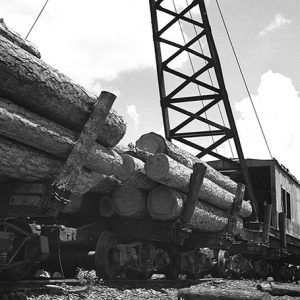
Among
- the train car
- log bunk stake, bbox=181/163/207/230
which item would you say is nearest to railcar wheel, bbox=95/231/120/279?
log bunk stake, bbox=181/163/207/230

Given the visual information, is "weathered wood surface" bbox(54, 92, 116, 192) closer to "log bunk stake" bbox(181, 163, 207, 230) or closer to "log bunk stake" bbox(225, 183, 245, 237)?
"log bunk stake" bbox(181, 163, 207, 230)

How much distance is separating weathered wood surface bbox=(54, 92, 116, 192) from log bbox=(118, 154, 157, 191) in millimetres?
1521

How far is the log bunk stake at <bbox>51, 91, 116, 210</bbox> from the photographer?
4.41 m

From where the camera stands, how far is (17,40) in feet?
13.9

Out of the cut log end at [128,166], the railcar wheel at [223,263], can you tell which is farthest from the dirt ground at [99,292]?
the railcar wheel at [223,263]

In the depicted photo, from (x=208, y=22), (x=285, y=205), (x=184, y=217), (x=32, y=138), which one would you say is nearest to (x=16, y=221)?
(x=32, y=138)

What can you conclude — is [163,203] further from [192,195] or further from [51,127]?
[51,127]

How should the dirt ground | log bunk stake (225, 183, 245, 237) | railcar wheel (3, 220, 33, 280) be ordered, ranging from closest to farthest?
the dirt ground, railcar wheel (3, 220, 33, 280), log bunk stake (225, 183, 245, 237)

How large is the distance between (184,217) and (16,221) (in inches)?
131

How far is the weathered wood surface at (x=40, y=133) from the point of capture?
152 inches

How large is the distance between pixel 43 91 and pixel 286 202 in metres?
10.7

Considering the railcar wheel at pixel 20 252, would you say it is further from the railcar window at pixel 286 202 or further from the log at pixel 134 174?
the railcar window at pixel 286 202

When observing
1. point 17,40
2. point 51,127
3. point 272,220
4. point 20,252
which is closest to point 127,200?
point 20,252

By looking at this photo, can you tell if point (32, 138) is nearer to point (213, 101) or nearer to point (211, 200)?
point (211, 200)
